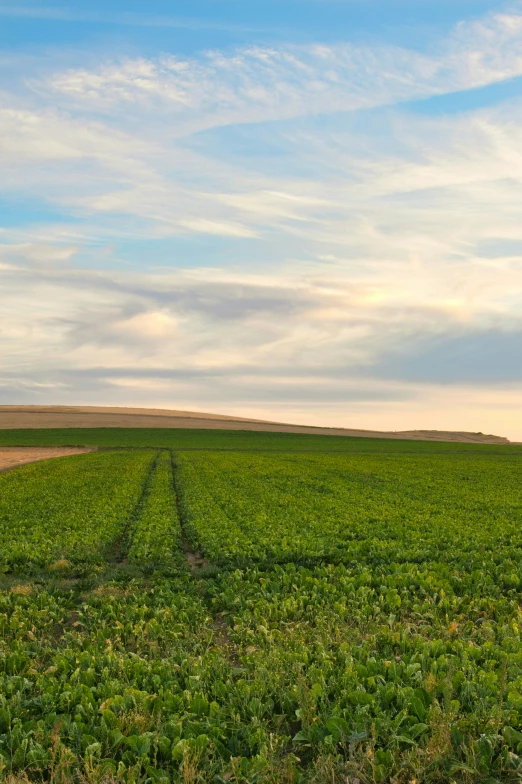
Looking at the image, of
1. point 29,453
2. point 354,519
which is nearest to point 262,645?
point 354,519

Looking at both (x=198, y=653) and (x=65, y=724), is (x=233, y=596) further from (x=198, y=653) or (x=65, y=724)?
(x=65, y=724)

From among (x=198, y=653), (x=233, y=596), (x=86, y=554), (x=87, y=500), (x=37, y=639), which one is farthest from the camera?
(x=87, y=500)

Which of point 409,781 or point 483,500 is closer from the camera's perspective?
point 409,781

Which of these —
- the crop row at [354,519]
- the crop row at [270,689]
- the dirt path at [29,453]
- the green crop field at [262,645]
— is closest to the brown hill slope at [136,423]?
the dirt path at [29,453]

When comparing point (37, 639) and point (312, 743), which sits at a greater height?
point (312, 743)

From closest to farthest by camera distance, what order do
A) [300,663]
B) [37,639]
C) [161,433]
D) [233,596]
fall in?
[300,663] → [37,639] → [233,596] → [161,433]

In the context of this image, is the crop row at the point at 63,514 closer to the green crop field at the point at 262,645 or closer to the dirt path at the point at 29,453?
the green crop field at the point at 262,645

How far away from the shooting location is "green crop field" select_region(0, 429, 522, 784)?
6320 millimetres

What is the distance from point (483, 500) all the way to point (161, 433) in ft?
293

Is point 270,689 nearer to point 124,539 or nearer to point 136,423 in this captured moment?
point 124,539

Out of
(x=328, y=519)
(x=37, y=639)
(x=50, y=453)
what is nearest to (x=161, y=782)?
(x=37, y=639)

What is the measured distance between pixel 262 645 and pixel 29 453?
72453mm

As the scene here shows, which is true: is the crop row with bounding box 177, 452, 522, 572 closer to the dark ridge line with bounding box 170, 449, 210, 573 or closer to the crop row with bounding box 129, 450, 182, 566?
the dark ridge line with bounding box 170, 449, 210, 573

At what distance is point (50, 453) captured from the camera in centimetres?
7550
